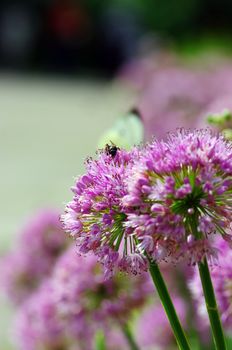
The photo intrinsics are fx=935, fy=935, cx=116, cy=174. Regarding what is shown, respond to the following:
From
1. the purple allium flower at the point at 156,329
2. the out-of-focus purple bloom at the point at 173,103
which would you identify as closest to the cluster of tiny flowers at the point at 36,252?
the purple allium flower at the point at 156,329

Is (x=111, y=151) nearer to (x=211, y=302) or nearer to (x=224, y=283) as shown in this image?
(x=211, y=302)

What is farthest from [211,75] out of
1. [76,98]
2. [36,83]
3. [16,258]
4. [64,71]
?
[64,71]

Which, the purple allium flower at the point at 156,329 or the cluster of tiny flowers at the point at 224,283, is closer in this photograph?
the cluster of tiny flowers at the point at 224,283

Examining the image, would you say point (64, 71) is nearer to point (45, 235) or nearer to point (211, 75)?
point (211, 75)

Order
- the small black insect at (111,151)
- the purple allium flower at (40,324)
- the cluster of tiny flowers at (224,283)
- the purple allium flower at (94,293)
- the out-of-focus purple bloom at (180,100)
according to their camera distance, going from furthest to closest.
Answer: the out-of-focus purple bloom at (180,100) < the purple allium flower at (40,324) < the purple allium flower at (94,293) < the cluster of tiny flowers at (224,283) < the small black insect at (111,151)

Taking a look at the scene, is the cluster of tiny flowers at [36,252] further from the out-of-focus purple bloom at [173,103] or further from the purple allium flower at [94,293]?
the out-of-focus purple bloom at [173,103]

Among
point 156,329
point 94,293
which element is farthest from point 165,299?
point 156,329
